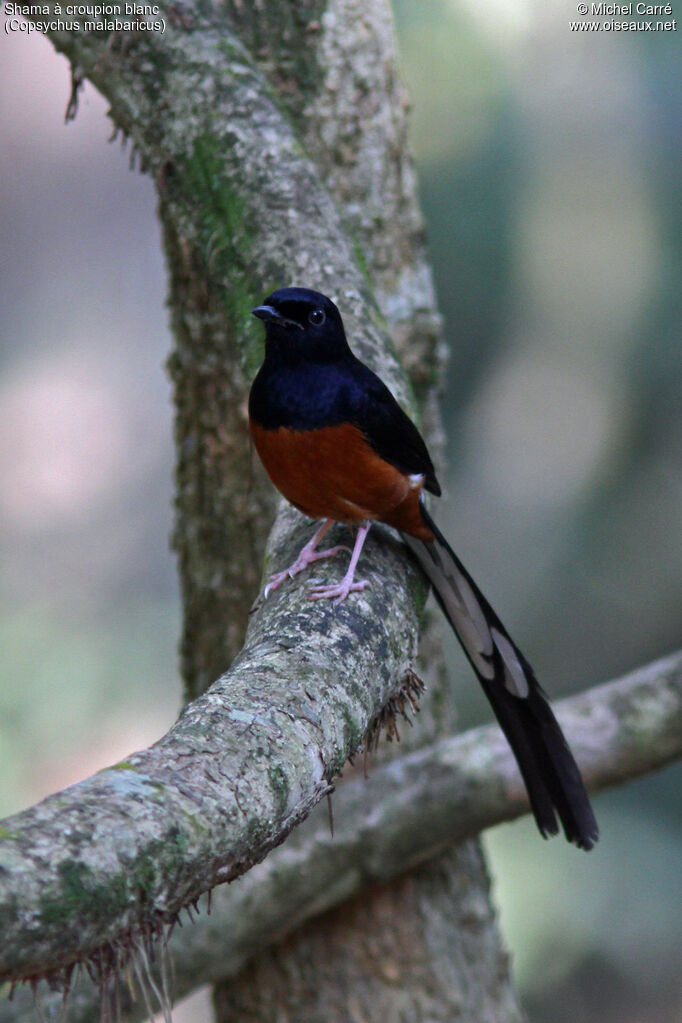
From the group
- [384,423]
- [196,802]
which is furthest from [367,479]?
[196,802]

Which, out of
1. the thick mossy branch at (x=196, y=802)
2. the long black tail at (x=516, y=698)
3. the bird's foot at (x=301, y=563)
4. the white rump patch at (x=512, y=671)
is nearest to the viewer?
the thick mossy branch at (x=196, y=802)

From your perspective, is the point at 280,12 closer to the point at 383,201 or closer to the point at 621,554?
the point at 383,201

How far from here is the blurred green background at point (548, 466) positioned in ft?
25.4

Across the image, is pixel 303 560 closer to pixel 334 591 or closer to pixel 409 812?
pixel 334 591

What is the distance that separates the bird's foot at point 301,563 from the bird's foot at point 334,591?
229 mm

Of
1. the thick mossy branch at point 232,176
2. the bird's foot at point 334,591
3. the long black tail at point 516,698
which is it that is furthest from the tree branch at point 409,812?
the bird's foot at point 334,591

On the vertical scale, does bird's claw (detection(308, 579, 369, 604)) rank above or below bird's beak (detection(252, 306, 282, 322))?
below

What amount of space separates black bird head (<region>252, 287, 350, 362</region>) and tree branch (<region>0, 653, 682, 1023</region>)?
1862 mm

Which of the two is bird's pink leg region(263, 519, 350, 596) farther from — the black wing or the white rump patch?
the white rump patch

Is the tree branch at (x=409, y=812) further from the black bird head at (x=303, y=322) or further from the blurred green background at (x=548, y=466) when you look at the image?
the blurred green background at (x=548, y=466)

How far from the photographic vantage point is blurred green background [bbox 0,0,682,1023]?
7.75 metres

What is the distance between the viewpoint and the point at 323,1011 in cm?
397

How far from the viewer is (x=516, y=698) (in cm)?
298

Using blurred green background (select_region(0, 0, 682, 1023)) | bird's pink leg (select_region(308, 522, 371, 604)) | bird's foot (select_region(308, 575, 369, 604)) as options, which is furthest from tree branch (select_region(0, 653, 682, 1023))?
blurred green background (select_region(0, 0, 682, 1023))
